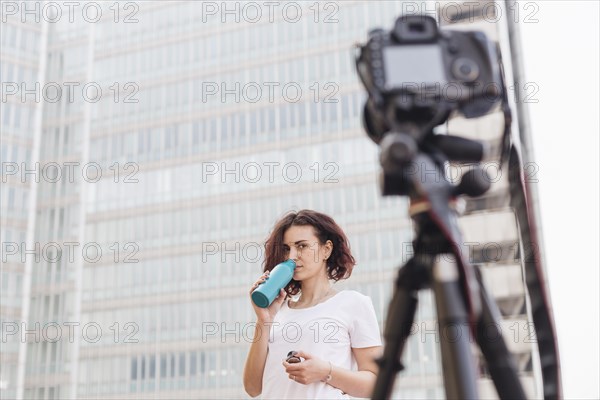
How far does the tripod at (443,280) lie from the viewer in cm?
116

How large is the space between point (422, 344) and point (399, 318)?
75.5 feet

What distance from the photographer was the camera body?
1228 millimetres

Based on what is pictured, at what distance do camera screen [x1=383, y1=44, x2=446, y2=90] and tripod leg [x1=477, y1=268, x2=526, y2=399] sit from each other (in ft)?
1.21

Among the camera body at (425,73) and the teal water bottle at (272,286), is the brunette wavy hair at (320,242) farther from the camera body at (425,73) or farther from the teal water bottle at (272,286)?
the camera body at (425,73)

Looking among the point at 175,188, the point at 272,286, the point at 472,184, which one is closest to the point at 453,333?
the point at 472,184

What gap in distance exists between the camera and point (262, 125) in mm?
26953

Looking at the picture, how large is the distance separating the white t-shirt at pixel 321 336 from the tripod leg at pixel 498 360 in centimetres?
94

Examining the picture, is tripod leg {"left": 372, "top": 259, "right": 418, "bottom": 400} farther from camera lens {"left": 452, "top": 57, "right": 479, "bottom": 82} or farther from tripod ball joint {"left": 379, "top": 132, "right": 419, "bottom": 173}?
camera lens {"left": 452, "top": 57, "right": 479, "bottom": 82}

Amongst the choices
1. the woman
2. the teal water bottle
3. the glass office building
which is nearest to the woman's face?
the woman

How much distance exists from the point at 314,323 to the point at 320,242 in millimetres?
224

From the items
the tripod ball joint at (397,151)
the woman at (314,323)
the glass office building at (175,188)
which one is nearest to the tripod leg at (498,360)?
the tripod ball joint at (397,151)

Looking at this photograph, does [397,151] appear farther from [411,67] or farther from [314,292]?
[314,292]

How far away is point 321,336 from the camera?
2.19 metres

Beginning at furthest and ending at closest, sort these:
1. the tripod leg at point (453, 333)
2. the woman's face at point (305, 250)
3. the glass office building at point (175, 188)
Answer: the glass office building at point (175, 188), the woman's face at point (305, 250), the tripod leg at point (453, 333)
